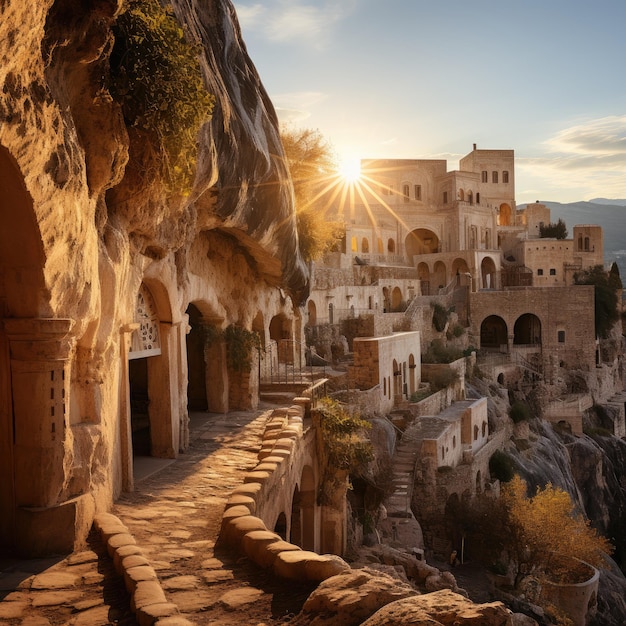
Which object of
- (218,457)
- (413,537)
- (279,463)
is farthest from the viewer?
(413,537)

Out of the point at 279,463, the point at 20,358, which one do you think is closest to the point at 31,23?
the point at 20,358

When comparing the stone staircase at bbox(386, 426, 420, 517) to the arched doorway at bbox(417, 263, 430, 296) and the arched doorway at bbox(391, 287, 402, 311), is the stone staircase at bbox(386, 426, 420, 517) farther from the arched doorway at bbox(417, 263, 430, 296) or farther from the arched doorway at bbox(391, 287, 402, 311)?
the arched doorway at bbox(417, 263, 430, 296)

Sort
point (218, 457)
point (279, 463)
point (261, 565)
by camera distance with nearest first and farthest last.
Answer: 1. point (261, 565)
2. point (279, 463)
3. point (218, 457)

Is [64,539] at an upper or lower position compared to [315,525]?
upper

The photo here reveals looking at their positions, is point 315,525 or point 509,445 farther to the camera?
point 509,445

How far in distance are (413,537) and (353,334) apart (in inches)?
619

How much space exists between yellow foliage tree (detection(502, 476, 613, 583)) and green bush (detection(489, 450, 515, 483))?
204 inches

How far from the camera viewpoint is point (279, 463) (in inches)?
344

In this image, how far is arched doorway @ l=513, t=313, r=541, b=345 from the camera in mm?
47094

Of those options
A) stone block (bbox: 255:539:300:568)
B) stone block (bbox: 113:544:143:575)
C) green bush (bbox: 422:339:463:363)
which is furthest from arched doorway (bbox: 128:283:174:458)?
green bush (bbox: 422:339:463:363)

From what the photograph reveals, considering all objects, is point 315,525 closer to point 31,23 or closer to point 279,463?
point 279,463

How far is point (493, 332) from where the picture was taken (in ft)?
168

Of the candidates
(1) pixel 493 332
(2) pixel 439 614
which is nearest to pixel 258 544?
(2) pixel 439 614

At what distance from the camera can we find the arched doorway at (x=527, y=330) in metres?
47.1
